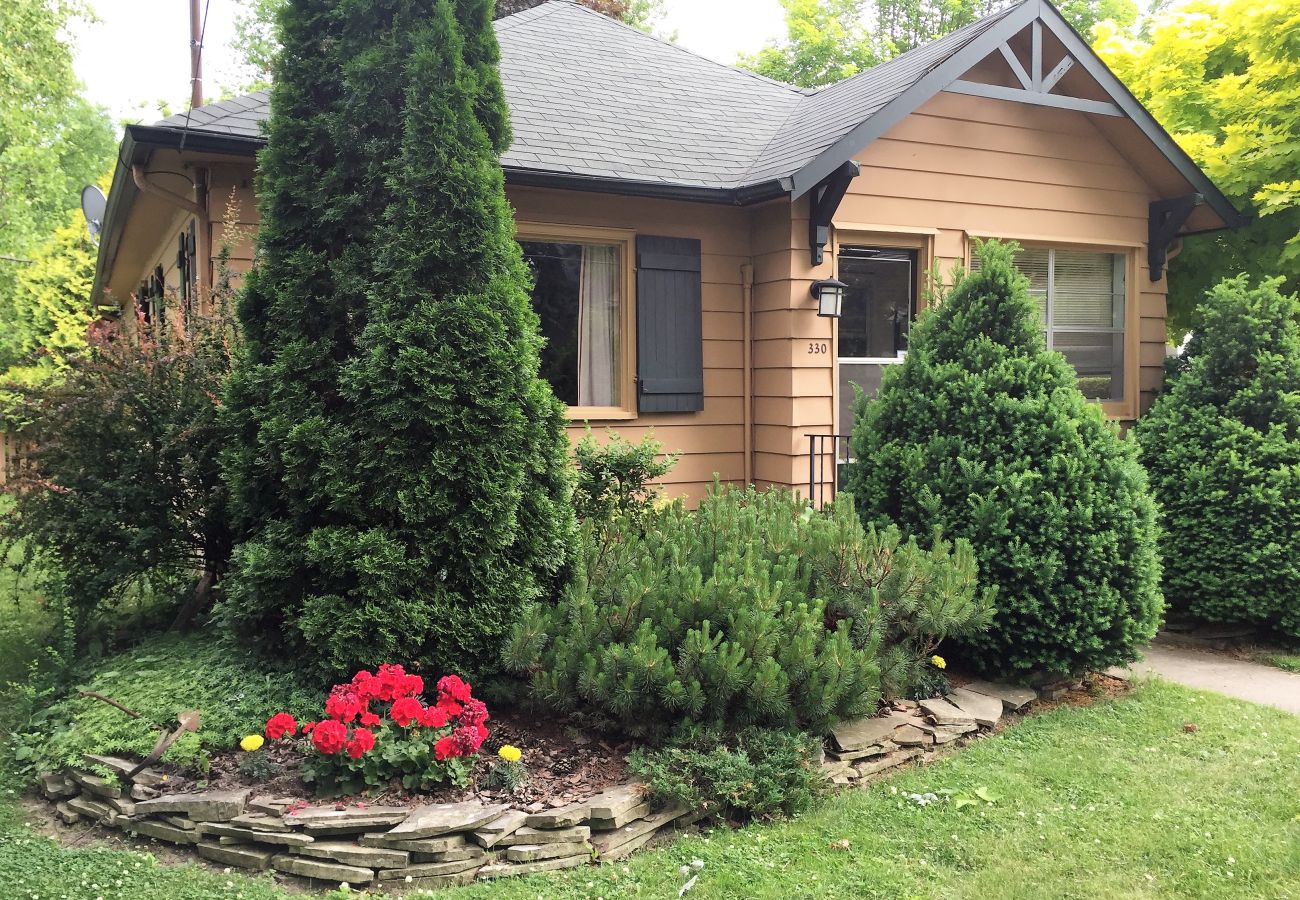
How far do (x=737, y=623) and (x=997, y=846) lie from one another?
125cm

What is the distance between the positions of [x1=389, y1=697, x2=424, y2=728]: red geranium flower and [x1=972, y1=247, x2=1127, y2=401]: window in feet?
23.1

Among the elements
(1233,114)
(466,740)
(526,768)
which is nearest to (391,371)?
(466,740)

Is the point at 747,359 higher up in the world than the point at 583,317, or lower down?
lower down

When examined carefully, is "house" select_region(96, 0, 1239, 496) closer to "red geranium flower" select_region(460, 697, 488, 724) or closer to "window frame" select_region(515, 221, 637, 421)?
"window frame" select_region(515, 221, 637, 421)

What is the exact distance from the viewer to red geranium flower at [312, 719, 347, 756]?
11.7 feet

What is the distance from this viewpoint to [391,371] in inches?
167

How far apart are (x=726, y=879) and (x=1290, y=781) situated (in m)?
2.56

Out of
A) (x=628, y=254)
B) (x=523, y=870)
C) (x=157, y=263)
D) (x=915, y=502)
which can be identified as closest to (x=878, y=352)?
(x=628, y=254)

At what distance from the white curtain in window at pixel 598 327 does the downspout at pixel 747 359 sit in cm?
106

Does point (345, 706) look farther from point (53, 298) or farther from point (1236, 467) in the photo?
point (53, 298)

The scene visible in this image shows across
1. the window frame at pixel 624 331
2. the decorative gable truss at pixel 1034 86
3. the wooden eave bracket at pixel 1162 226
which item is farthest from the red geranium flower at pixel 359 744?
the wooden eave bracket at pixel 1162 226

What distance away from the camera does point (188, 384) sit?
521 cm

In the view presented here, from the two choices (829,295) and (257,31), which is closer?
(829,295)

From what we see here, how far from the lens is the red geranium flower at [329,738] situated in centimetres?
355
